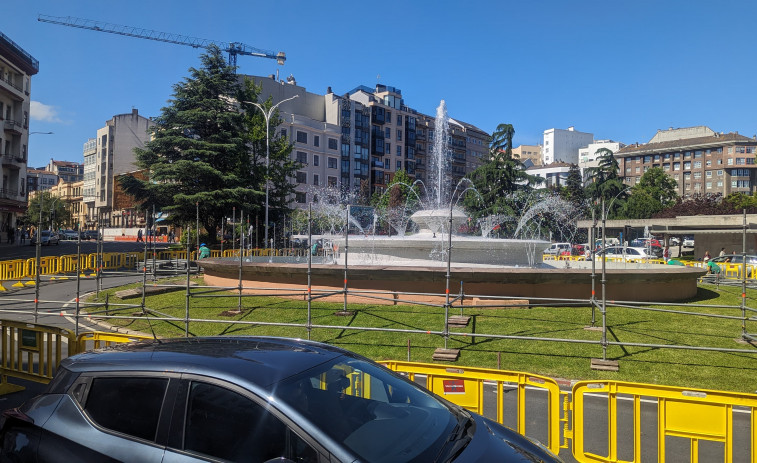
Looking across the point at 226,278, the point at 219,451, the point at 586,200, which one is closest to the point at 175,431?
the point at 219,451

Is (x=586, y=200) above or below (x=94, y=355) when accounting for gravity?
above

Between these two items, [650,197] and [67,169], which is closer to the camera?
[650,197]

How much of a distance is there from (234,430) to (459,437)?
55.7 inches

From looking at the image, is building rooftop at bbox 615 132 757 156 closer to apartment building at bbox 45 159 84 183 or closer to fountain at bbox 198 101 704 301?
fountain at bbox 198 101 704 301

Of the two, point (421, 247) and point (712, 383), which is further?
point (421, 247)

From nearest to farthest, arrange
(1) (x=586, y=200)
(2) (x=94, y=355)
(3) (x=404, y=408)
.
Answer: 1. (3) (x=404, y=408)
2. (2) (x=94, y=355)
3. (1) (x=586, y=200)

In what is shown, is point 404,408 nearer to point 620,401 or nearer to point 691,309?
point 620,401

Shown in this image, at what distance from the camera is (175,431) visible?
2.98m

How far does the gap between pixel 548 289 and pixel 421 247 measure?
181 inches

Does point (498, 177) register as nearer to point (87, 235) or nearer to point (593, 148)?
point (87, 235)

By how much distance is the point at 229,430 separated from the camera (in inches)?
114

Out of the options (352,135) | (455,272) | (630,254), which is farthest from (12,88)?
(630,254)

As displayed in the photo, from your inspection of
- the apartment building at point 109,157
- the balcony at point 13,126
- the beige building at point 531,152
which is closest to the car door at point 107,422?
the balcony at point 13,126

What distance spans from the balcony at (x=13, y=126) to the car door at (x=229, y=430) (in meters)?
60.8
